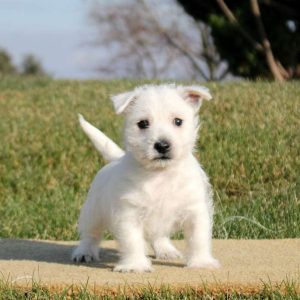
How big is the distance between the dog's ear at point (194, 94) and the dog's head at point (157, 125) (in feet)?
0.23

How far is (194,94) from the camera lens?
493 cm

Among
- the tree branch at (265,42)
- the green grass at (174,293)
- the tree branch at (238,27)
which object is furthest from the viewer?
the tree branch at (238,27)

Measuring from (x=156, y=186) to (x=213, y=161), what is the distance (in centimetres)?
440

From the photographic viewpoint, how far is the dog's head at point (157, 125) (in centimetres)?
447

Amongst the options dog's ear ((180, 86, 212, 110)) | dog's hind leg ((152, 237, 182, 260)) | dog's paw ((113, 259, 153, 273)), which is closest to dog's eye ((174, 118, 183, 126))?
dog's ear ((180, 86, 212, 110))

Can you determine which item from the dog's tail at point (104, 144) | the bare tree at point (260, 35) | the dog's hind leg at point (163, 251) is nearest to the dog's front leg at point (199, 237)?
the dog's hind leg at point (163, 251)

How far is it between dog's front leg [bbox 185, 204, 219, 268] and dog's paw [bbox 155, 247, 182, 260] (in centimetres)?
63

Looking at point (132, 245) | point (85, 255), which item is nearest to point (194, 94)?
point (132, 245)

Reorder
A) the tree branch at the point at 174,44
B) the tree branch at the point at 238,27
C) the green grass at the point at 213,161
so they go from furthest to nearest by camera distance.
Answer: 1. the tree branch at the point at 174,44
2. the tree branch at the point at 238,27
3. the green grass at the point at 213,161

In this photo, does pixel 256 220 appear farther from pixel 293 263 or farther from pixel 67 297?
pixel 67 297

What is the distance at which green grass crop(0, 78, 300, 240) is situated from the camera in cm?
770

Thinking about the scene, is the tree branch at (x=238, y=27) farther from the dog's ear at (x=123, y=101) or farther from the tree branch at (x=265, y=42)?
the dog's ear at (x=123, y=101)

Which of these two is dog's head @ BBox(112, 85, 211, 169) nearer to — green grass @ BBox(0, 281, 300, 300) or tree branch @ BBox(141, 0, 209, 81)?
green grass @ BBox(0, 281, 300, 300)

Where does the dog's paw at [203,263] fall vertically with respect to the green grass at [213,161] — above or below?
below
